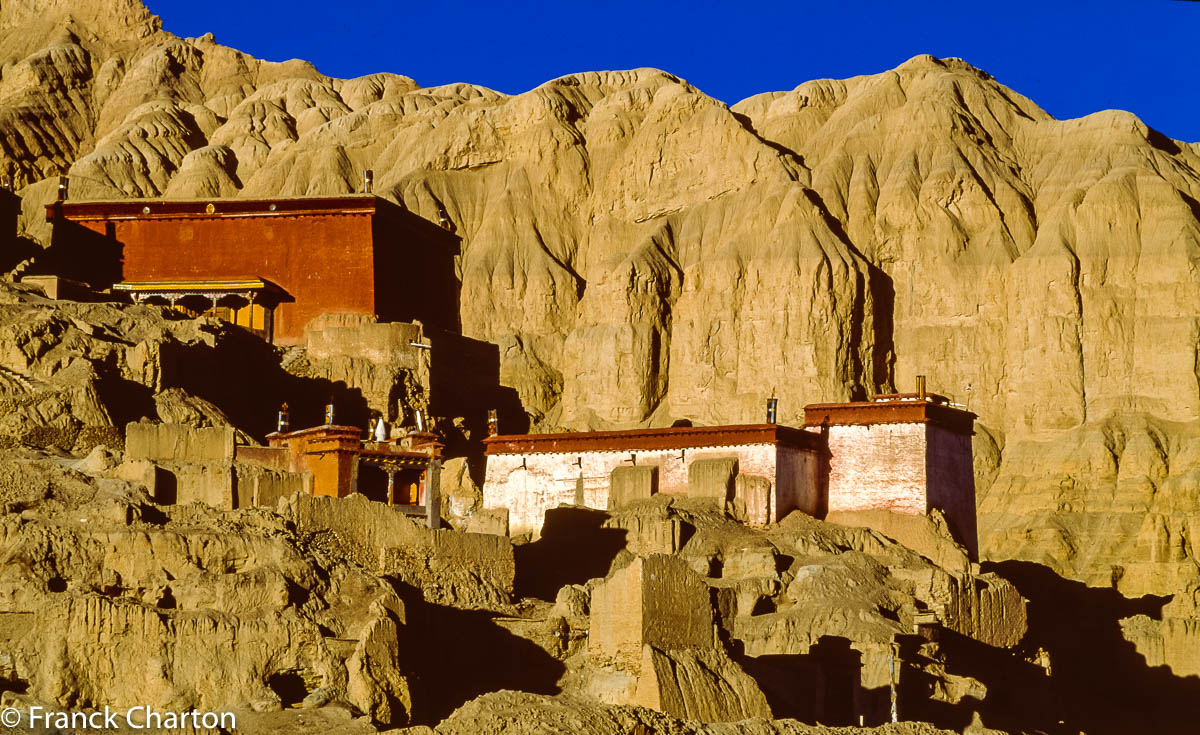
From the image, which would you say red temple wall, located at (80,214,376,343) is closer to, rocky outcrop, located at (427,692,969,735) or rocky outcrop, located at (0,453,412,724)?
rocky outcrop, located at (0,453,412,724)

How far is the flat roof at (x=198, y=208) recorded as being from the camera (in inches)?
2418

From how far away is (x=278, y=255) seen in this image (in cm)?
6116

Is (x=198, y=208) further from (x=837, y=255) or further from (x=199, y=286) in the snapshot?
(x=837, y=255)

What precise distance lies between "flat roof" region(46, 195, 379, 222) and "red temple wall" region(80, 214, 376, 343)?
0.17 meters

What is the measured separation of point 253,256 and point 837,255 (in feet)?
78.8

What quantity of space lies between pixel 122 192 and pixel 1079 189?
137 ft

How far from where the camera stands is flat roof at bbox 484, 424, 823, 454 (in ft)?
169

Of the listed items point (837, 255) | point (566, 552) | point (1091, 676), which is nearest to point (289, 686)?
point (566, 552)

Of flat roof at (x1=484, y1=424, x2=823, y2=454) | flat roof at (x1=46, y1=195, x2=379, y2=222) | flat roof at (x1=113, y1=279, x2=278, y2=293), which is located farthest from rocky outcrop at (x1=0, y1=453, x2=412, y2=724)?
flat roof at (x1=46, y1=195, x2=379, y2=222)

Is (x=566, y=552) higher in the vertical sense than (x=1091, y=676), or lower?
higher

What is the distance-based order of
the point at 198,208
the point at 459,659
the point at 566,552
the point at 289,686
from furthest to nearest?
the point at 198,208 → the point at 566,552 → the point at 459,659 → the point at 289,686

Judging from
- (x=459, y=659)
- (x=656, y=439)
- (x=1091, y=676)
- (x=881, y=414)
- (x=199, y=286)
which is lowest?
(x=1091, y=676)

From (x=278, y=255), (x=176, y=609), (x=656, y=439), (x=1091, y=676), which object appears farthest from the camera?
(x=278, y=255)

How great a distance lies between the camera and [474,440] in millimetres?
58281
